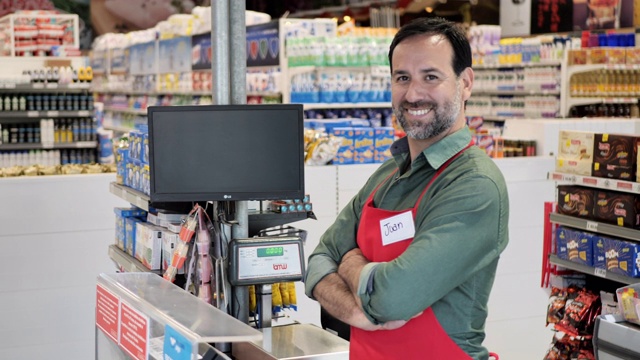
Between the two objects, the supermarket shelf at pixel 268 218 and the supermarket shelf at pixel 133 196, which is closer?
the supermarket shelf at pixel 268 218

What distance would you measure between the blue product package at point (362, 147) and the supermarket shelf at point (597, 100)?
478 centimetres

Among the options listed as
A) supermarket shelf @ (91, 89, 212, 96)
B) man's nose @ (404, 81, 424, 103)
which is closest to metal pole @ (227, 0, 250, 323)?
man's nose @ (404, 81, 424, 103)

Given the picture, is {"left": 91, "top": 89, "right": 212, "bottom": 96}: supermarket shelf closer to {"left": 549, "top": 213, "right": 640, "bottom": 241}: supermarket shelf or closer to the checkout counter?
{"left": 549, "top": 213, "right": 640, "bottom": 241}: supermarket shelf

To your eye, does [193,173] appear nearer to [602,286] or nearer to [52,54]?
[602,286]

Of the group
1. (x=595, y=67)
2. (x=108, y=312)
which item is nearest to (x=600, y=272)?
(x=108, y=312)

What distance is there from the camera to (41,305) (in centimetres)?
569

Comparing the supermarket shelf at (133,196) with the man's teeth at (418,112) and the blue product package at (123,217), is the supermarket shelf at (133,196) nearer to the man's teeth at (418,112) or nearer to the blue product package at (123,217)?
the blue product package at (123,217)

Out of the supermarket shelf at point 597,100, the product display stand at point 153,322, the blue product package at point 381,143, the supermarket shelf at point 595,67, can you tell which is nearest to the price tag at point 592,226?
the blue product package at point 381,143

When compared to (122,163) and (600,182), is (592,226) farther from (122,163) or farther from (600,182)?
(122,163)

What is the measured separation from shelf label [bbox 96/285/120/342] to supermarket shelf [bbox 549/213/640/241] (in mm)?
2853

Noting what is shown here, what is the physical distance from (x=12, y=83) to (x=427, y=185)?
8.25 m

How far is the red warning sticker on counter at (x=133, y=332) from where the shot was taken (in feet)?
6.58

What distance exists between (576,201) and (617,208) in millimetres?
306

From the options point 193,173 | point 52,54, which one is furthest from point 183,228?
point 52,54
